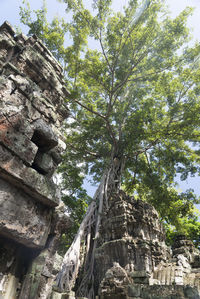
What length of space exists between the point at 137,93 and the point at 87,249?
697 centimetres

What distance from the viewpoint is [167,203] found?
30.9 feet

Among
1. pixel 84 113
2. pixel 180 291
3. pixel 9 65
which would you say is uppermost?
pixel 84 113

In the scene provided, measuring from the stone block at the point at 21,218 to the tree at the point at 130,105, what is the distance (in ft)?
17.0

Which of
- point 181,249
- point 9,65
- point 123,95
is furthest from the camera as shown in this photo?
point 123,95

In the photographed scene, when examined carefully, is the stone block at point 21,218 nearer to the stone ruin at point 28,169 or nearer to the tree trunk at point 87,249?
the stone ruin at point 28,169

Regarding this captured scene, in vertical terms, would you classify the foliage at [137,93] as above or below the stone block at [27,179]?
above

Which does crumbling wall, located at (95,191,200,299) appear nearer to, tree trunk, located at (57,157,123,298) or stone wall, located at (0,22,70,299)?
tree trunk, located at (57,157,123,298)

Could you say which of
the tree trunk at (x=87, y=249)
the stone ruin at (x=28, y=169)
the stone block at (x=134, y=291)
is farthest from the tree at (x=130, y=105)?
the stone ruin at (x=28, y=169)

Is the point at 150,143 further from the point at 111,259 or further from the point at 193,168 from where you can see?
the point at 111,259

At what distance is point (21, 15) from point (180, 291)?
34.8 ft

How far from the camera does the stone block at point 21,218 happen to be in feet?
4.49

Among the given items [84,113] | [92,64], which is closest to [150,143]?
[84,113]

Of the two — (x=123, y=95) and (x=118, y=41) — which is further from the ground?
(x=123, y=95)

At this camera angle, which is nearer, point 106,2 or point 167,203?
point 106,2
